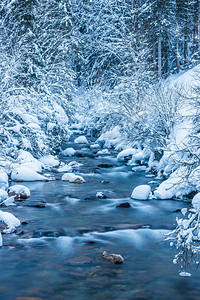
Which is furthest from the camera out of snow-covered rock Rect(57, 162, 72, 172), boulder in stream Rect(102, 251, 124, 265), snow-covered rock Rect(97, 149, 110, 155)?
snow-covered rock Rect(97, 149, 110, 155)

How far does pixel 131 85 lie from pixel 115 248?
43.0 feet

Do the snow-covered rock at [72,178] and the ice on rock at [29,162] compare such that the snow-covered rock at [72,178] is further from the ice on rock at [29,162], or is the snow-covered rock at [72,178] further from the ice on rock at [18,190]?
the ice on rock at [18,190]

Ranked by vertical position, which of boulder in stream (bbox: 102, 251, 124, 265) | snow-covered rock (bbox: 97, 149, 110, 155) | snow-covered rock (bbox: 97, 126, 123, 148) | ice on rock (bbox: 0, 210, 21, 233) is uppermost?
snow-covered rock (bbox: 97, 126, 123, 148)

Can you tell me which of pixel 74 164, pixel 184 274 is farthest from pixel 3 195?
pixel 74 164

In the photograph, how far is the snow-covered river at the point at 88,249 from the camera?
513cm

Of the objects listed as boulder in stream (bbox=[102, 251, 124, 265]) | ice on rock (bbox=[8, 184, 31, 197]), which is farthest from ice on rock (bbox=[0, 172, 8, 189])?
boulder in stream (bbox=[102, 251, 124, 265])

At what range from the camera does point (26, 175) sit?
12.2 metres

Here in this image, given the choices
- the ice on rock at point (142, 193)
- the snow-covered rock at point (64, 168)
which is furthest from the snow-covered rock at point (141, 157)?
the ice on rock at point (142, 193)

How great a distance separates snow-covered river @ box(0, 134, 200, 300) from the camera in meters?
5.13

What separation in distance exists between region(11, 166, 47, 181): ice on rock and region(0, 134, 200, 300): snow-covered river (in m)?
0.81

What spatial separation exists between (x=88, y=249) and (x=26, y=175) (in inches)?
239

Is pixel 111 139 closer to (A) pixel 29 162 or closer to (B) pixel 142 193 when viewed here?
(A) pixel 29 162

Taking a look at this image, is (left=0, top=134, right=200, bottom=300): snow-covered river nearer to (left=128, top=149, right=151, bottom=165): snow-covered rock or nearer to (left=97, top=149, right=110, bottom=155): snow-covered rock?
(left=128, top=149, right=151, bottom=165): snow-covered rock

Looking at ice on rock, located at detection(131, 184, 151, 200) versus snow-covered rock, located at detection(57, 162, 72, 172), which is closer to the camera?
ice on rock, located at detection(131, 184, 151, 200)
